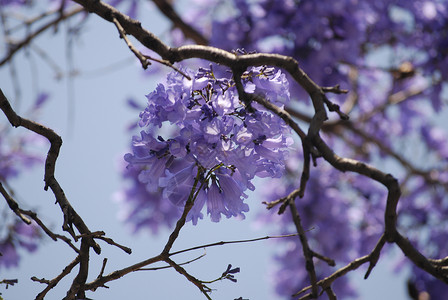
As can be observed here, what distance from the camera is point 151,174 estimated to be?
960 mm

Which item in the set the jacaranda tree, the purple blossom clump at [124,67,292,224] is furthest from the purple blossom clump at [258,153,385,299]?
the purple blossom clump at [124,67,292,224]

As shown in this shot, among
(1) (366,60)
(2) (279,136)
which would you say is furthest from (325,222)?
(2) (279,136)

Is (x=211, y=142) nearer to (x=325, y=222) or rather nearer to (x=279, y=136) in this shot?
(x=279, y=136)

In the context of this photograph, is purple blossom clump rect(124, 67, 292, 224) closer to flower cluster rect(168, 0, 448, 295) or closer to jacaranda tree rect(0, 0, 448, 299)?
jacaranda tree rect(0, 0, 448, 299)

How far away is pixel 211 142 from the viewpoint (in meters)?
0.88

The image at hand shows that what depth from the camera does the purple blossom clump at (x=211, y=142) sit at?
0.90 metres

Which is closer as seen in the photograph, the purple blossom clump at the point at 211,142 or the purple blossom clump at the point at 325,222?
the purple blossom clump at the point at 211,142

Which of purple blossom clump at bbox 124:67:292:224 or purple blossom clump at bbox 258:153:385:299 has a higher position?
purple blossom clump at bbox 258:153:385:299

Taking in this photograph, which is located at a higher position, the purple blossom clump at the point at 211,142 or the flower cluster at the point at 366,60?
the flower cluster at the point at 366,60

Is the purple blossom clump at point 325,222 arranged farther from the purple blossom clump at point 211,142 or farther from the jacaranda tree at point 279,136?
the purple blossom clump at point 211,142

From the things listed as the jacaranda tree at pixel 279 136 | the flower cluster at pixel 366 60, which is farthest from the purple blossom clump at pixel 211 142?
the flower cluster at pixel 366 60

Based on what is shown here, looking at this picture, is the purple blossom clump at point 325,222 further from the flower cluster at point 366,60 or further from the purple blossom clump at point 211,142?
the purple blossom clump at point 211,142

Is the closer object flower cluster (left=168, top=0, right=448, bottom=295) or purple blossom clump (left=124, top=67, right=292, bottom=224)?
purple blossom clump (left=124, top=67, right=292, bottom=224)

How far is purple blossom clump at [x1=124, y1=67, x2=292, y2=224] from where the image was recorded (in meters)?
0.90
